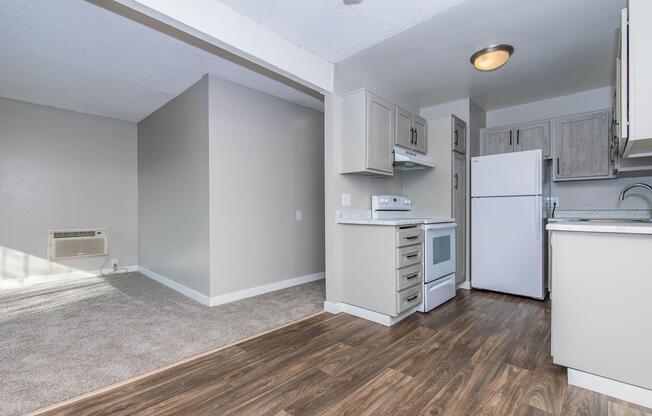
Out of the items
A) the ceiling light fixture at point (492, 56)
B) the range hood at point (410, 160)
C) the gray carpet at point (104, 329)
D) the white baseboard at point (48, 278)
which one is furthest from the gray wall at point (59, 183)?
the ceiling light fixture at point (492, 56)

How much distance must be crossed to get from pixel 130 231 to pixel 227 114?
306 cm

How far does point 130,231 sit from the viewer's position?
5062 mm

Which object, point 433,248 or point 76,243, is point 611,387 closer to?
point 433,248

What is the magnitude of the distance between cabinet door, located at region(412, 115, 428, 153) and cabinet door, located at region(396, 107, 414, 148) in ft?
0.33

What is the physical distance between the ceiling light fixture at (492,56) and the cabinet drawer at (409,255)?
5.90 ft

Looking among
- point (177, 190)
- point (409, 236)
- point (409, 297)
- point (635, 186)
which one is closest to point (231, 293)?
point (177, 190)

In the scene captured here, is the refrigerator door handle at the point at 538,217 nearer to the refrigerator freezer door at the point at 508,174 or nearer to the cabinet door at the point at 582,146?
the refrigerator freezer door at the point at 508,174

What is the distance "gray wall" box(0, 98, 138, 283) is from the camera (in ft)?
13.4

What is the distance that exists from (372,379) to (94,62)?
3.81 meters

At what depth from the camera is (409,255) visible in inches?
111

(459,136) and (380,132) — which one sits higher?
(459,136)

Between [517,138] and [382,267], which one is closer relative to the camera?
[382,267]

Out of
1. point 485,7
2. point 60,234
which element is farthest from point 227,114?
point 60,234

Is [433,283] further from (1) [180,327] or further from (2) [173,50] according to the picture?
(2) [173,50]
